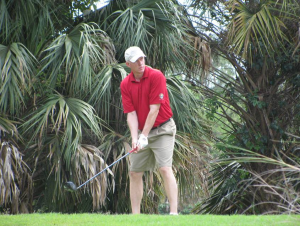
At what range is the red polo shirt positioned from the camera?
202 inches

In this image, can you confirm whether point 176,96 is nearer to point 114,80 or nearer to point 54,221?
point 114,80

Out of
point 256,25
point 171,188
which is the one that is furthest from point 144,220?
point 256,25

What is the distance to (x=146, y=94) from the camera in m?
5.20

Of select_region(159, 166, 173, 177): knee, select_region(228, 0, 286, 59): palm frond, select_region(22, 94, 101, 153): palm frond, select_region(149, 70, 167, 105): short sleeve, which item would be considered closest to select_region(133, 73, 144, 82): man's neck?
select_region(149, 70, 167, 105): short sleeve

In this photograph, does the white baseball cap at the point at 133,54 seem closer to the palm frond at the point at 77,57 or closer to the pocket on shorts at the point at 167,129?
the pocket on shorts at the point at 167,129

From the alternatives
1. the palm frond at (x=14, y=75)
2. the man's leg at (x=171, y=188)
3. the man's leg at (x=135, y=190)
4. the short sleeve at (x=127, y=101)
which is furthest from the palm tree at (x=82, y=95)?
the man's leg at (x=171, y=188)

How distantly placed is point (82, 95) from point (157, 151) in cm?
257

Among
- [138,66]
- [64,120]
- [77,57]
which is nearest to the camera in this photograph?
[138,66]

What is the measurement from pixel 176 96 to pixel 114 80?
0.94 metres

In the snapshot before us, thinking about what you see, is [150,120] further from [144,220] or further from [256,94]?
[256,94]

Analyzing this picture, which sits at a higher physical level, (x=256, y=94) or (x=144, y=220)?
(x=256, y=94)

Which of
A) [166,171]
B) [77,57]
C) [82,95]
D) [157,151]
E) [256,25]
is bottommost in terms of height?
[166,171]

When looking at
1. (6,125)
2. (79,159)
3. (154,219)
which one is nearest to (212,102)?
(79,159)

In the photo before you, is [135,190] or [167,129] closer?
[167,129]
